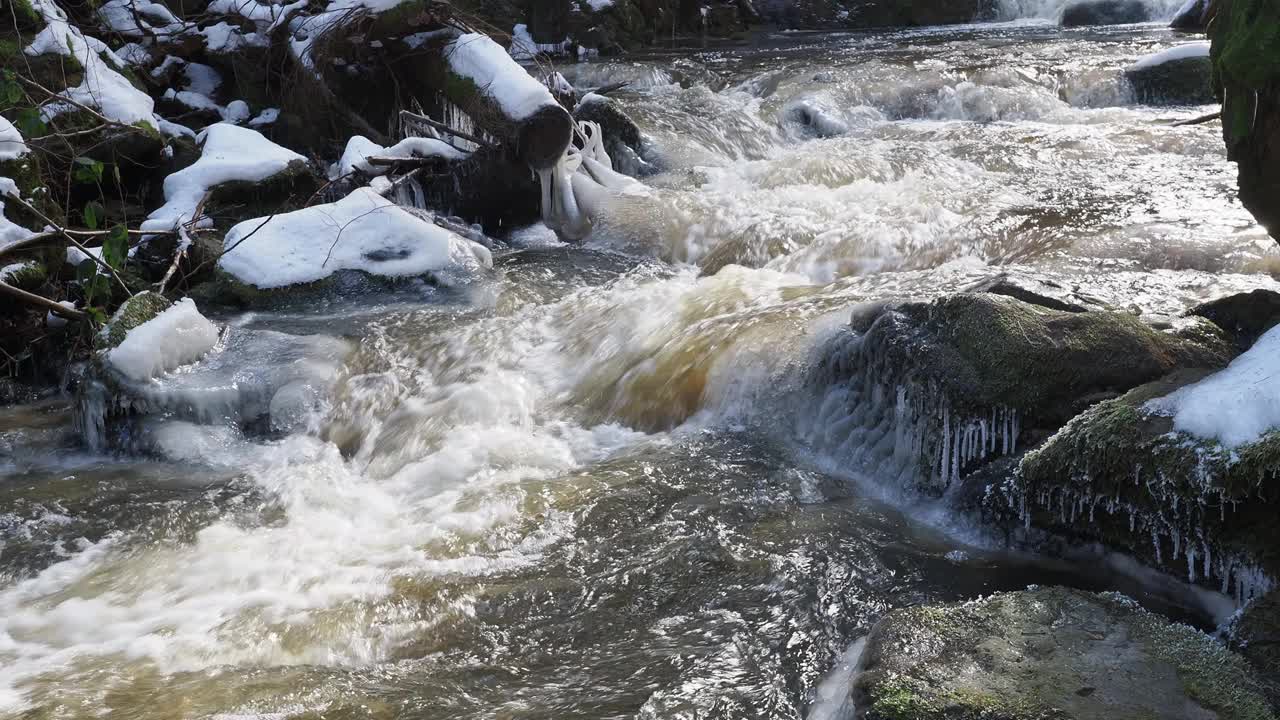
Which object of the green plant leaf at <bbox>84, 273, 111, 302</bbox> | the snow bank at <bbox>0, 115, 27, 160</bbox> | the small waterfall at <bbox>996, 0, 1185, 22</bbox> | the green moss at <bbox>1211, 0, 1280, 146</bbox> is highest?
the small waterfall at <bbox>996, 0, 1185, 22</bbox>

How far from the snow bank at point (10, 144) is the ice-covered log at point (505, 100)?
3171 mm

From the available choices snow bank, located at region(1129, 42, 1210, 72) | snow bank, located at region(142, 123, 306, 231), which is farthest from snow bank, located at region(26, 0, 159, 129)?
snow bank, located at region(1129, 42, 1210, 72)

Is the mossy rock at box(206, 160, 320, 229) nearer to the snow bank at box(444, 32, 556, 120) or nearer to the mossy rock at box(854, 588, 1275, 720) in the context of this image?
the snow bank at box(444, 32, 556, 120)

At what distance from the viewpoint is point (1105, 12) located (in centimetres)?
1738

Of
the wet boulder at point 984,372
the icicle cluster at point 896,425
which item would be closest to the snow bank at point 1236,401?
the wet boulder at point 984,372

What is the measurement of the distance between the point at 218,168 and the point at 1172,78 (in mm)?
9962

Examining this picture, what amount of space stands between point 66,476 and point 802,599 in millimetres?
3645

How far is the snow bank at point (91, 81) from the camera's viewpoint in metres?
7.39

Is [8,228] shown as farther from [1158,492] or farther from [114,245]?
[1158,492]

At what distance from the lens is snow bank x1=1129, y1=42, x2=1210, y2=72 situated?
11344 millimetres

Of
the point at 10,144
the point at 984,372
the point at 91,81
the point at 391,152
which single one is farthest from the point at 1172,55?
the point at 10,144

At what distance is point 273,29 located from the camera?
9141mm

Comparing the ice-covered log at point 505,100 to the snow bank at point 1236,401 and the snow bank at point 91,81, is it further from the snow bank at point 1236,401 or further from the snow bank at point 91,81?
the snow bank at point 1236,401

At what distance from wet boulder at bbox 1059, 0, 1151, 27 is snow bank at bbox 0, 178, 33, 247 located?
16639 millimetres
